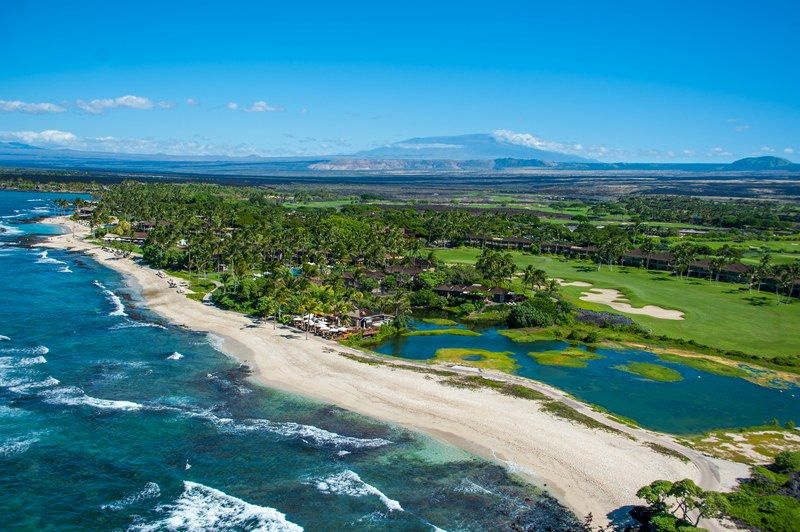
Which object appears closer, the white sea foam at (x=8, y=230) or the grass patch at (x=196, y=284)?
the grass patch at (x=196, y=284)

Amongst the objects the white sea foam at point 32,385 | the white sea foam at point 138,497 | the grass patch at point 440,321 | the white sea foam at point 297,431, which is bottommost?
the grass patch at point 440,321

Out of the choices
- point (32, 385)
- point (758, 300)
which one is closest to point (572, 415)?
point (32, 385)

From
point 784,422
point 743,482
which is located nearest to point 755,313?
point 784,422

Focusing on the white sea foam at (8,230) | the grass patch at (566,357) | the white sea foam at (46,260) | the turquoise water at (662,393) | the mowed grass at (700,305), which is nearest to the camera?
the turquoise water at (662,393)

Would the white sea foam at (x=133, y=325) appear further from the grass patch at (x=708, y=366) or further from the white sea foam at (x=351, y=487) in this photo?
the grass patch at (x=708, y=366)

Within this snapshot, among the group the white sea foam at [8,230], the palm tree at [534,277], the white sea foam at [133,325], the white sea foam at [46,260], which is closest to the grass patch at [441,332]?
the palm tree at [534,277]

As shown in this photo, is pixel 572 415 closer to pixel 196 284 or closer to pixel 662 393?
pixel 662 393
